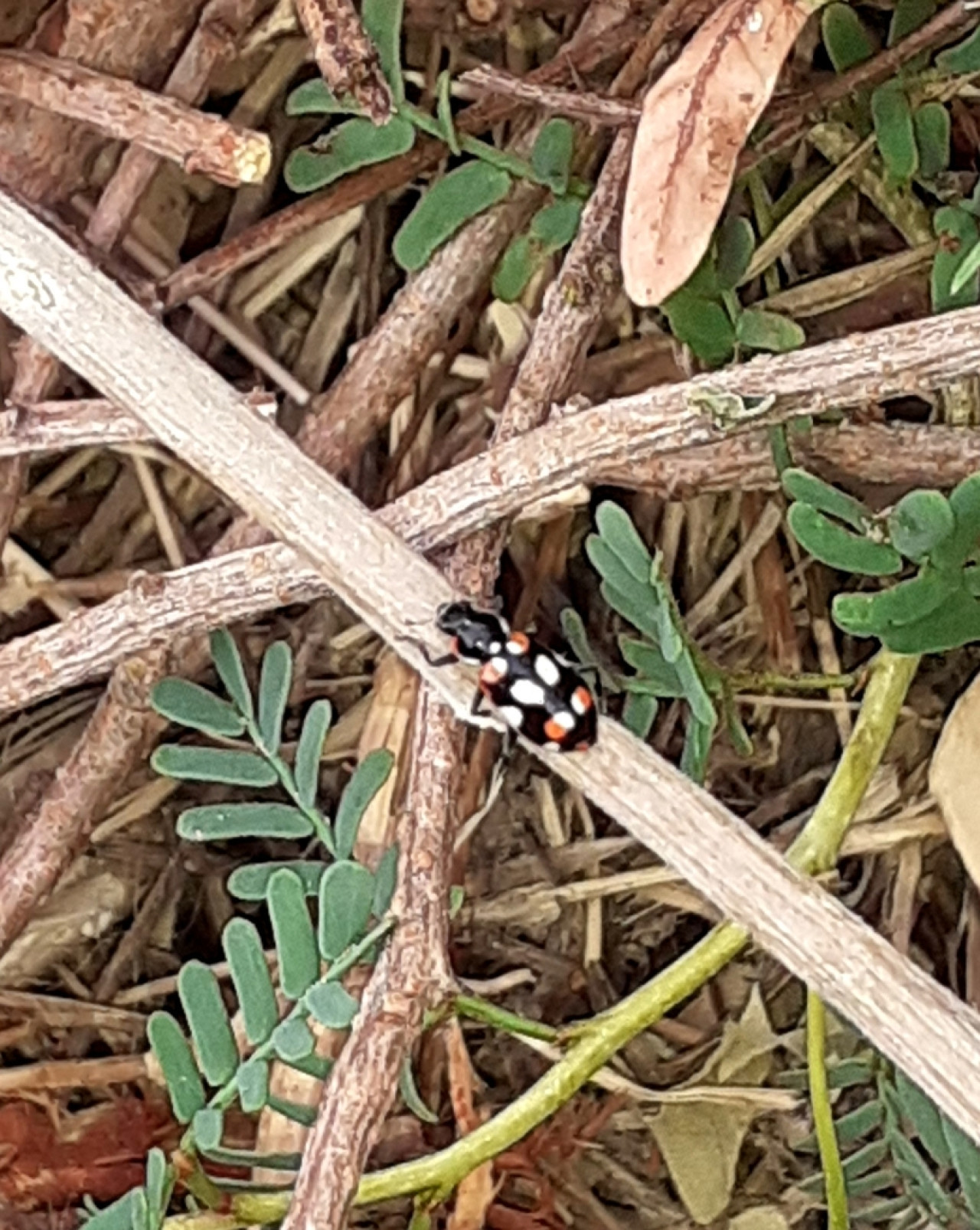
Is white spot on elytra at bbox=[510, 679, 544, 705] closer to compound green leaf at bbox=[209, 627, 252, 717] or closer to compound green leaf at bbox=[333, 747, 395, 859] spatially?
compound green leaf at bbox=[333, 747, 395, 859]

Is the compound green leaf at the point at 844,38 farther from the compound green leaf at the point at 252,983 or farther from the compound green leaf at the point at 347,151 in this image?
the compound green leaf at the point at 252,983

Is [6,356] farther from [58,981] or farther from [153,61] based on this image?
[58,981]

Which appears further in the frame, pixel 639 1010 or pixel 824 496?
pixel 639 1010

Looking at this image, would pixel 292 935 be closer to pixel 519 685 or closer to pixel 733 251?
pixel 519 685

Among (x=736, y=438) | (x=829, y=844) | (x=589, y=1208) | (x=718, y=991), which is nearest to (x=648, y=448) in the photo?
(x=736, y=438)

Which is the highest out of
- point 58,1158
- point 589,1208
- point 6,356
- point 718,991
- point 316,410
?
point 6,356

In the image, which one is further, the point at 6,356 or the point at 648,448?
the point at 6,356

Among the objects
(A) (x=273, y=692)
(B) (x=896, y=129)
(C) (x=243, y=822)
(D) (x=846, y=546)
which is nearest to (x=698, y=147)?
(B) (x=896, y=129)
